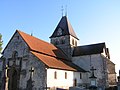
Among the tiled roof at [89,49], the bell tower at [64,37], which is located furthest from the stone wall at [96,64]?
the bell tower at [64,37]

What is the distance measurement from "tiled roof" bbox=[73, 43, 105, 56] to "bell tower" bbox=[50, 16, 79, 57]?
1401 mm

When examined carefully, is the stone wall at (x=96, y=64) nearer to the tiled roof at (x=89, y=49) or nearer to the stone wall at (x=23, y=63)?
the tiled roof at (x=89, y=49)

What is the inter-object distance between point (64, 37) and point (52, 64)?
13777mm

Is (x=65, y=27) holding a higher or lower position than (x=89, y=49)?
higher

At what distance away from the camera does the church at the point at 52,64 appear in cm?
2520

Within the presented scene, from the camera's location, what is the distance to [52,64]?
2672 cm

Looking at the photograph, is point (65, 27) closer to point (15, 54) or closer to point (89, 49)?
point (89, 49)

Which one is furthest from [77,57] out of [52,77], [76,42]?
[52,77]

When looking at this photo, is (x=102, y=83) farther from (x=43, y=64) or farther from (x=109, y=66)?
(x=43, y=64)

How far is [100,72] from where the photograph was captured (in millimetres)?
34656


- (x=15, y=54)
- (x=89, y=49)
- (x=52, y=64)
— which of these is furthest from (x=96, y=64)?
(x=15, y=54)

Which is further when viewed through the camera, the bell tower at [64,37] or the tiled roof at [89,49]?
the bell tower at [64,37]

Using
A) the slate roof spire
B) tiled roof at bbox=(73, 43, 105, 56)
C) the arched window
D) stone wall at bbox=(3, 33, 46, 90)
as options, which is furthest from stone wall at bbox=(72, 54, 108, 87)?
the arched window

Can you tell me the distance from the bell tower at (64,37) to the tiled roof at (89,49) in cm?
140
